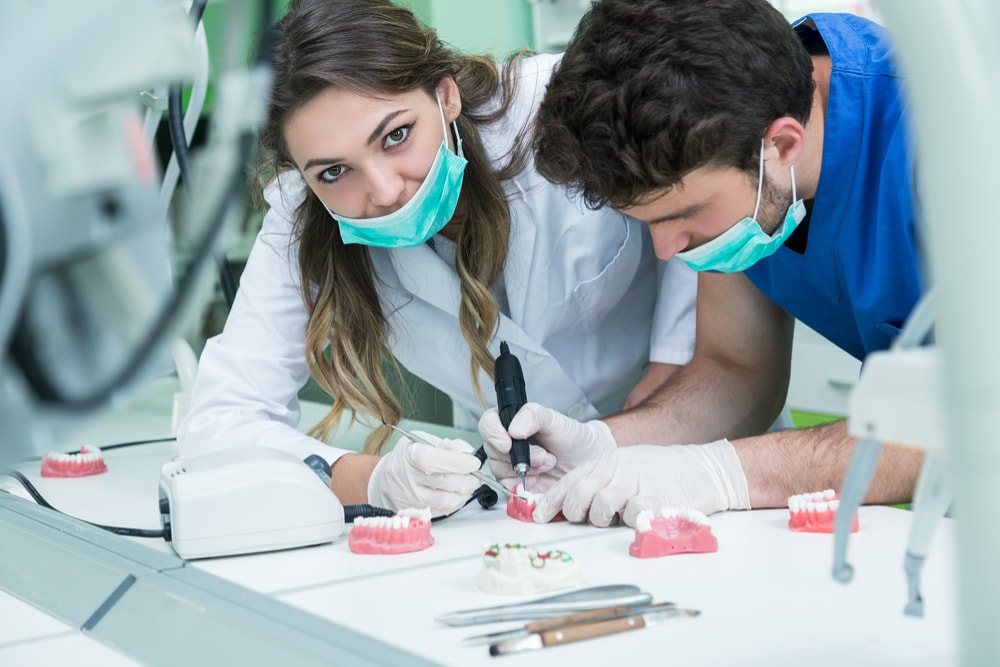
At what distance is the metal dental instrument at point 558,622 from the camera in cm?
80

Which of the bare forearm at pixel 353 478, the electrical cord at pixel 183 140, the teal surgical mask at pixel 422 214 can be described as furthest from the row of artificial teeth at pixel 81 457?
the teal surgical mask at pixel 422 214

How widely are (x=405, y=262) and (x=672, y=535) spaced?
0.82 metres

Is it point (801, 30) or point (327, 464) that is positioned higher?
point (801, 30)

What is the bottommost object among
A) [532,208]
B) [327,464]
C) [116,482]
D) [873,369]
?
[116,482]

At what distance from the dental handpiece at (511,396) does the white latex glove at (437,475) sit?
72 mm

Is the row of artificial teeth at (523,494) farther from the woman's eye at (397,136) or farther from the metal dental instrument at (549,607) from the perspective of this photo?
the woman's eye at (397,136)

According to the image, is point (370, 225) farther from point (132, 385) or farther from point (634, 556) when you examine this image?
point (132, 385)

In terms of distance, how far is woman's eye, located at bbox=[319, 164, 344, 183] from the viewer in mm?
1495

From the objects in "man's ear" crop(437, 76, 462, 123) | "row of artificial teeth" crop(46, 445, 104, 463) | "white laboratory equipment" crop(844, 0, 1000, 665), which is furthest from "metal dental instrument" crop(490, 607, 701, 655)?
"row of artificial teeth" crop(46, 445, 104, 463)

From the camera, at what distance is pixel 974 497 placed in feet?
1.37

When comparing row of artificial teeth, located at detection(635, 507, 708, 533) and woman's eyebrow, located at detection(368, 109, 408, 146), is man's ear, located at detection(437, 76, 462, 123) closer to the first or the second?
woman's eyebrow, located at detection(368, 109, 408, 146)

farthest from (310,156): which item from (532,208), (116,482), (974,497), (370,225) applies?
(974,497)

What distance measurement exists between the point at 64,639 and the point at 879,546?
2.54 feet

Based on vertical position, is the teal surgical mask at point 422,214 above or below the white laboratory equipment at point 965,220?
below
